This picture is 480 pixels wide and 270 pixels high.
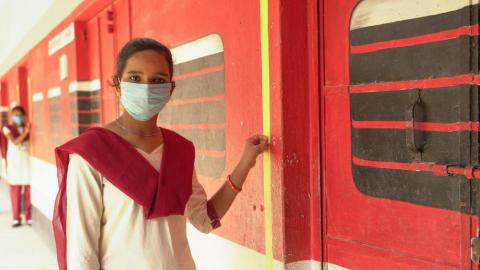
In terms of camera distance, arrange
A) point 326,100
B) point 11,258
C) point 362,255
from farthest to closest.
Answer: point 11,258
point 326,100
point 362,255

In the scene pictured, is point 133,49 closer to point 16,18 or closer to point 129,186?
point 129,186

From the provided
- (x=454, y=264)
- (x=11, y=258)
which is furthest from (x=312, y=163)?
(x=11, y=258)

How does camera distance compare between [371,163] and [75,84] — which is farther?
[75,84]

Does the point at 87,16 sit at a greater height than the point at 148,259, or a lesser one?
greater

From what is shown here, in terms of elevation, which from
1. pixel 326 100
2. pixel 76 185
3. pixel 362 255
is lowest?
pixel 362 255

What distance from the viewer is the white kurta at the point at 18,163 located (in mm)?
6031

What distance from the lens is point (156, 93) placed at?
136 centimetres

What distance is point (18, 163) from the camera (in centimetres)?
609

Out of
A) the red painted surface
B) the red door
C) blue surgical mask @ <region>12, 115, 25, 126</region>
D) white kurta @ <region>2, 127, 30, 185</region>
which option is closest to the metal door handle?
the red door

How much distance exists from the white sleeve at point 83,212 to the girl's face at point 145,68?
0.29 metres

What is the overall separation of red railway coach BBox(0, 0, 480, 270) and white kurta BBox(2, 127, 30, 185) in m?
4.59

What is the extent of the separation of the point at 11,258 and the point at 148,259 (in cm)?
420

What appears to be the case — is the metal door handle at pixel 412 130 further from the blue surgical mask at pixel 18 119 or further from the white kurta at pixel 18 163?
the blue surgical mask at pixel 18 119

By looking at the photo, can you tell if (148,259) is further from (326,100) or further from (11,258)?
(11,258)
